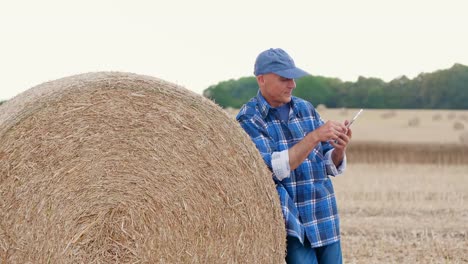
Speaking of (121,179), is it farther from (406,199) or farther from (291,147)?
(406,199)

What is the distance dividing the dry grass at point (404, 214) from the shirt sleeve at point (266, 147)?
3.46 m

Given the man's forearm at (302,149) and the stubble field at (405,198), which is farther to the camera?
the stubble field at (405,198)

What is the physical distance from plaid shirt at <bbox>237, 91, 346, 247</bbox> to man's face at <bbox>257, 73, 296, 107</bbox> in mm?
55

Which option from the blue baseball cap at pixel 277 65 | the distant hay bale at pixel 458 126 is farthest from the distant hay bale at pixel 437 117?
the blue baseball cap at pixel 277 65

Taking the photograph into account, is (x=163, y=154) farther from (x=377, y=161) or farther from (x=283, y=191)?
(x=377, y=161)

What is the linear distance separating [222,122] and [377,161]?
16.4 metres

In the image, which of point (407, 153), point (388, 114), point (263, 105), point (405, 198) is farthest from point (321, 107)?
point (263, 105)

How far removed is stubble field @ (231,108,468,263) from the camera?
29.8ft

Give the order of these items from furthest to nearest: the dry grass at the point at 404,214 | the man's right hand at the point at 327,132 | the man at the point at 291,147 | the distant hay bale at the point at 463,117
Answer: the distant hay bale at the point at 463,117 → the dry grass at the point at 404,214 → the man at the point at 291,147 → the man's right hand at the point at 327,132

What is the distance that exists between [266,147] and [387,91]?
24809 millimetres

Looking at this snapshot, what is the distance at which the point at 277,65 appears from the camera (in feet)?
17.1

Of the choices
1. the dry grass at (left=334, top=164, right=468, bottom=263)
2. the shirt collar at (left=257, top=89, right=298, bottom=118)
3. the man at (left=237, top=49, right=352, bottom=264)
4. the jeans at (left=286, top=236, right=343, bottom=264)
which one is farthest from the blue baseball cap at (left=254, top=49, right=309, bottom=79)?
the dry grass at (left=334, top=164, right=468, bottom=263)

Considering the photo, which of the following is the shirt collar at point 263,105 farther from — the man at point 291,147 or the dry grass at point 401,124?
the dry grass at point 401,124

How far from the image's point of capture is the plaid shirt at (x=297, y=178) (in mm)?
5250
